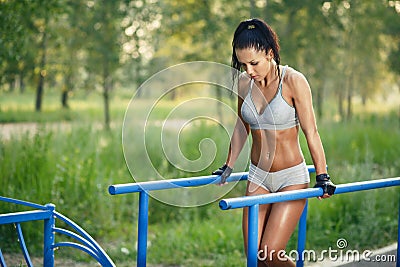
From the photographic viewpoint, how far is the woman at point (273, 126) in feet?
9.80

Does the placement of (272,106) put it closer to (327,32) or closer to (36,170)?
(36,170)

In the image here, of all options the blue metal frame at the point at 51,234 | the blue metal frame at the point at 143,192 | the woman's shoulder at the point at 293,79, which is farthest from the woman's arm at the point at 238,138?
the blue metal frame at the point at 51,234

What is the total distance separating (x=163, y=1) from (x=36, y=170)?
6466 millimetres

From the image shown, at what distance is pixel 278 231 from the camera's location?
3.07m

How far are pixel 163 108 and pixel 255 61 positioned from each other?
1.53 metres

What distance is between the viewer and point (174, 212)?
660cm

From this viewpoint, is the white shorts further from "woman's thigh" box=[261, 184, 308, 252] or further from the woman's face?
the woman's face

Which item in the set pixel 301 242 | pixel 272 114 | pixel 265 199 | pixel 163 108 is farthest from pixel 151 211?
pixel 265 199

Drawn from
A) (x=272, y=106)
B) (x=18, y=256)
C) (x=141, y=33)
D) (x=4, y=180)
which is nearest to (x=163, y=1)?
(x=141, y=33)

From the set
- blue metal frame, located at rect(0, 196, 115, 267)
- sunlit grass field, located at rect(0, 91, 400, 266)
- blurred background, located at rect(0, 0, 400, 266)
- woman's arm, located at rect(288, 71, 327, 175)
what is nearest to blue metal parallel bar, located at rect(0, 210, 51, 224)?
blue metal frame, located at rect(0, 196, 115, 267)

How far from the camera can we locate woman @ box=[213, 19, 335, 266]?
9.80 ft

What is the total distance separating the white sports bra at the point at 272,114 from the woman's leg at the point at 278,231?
39cm

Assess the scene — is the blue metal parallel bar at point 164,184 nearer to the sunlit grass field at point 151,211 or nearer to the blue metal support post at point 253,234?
the blue metal support post at point 253,234

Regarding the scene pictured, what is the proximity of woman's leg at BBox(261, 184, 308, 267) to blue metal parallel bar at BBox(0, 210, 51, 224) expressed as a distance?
3.53 feet
